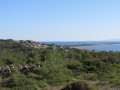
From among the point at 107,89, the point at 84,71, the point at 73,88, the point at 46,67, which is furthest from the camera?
the point at 84,71

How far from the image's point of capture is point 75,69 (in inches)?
763

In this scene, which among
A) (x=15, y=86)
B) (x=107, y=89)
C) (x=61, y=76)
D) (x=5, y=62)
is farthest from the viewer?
(x=5, y=62)

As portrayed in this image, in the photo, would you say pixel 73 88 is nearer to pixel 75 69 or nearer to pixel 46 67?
pixel 46 67

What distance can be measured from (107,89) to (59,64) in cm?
533

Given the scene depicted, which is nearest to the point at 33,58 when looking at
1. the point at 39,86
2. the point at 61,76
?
the point at 61,76

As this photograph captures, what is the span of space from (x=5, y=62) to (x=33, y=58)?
14.8 feet

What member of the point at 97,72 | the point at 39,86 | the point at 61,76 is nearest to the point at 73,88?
the point at 39,86

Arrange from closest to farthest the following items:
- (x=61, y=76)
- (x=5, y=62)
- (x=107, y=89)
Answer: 1. (x=107, y=89)
2. (x=61, y=76)
3. (x=5, y=62)

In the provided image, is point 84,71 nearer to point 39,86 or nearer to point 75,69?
point 75,69

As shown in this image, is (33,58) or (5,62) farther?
(33,58)

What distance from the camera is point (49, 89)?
34.0 feet

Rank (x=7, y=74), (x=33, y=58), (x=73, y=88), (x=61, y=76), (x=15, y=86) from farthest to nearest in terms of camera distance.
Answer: (x=33, y=58), (x=7, y=74), (x=61, y=76), (x=15, y=86), (x=73, y=88)

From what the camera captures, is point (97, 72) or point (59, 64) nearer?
point (59, 64)

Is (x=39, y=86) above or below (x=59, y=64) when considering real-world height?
below
